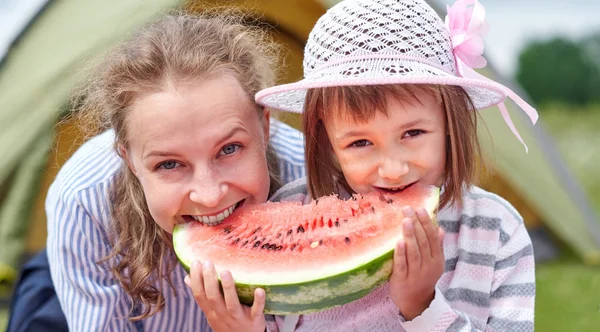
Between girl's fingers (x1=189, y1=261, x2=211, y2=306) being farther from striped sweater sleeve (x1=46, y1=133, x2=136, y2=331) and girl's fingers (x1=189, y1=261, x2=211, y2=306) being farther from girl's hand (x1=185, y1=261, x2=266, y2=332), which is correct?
striped sweater sleeve (x1=46, y1=133, x2=136, y2=331)

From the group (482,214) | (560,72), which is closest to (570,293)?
(482,214)

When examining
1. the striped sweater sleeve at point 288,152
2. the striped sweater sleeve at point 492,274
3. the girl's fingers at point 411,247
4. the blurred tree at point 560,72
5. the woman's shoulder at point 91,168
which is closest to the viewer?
the girl's fingers at point 411,247

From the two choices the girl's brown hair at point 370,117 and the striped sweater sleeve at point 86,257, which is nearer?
the girl's brown hair at point 370,117

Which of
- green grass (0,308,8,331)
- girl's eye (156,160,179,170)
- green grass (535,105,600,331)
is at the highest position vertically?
girl's eye (156,160,179,170)

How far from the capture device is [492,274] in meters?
2.09

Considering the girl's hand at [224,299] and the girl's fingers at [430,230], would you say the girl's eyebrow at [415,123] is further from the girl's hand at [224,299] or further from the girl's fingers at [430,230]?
the girl's hand at [224,299]

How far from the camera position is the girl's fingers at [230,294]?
1.81m

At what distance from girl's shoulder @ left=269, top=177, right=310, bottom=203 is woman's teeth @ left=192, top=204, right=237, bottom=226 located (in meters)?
0.27

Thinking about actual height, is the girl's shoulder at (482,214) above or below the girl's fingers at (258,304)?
below

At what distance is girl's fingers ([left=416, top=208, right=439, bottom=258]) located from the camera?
1.73 m

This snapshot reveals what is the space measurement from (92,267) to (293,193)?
0.65 meters

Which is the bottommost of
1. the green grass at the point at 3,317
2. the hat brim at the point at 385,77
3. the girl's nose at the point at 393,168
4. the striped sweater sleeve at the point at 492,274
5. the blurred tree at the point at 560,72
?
the blurred tree at the point at 560,72

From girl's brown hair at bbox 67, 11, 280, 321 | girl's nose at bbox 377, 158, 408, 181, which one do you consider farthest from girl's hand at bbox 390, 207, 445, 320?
girl's brown hair at bbox 67, 11, 280, 321

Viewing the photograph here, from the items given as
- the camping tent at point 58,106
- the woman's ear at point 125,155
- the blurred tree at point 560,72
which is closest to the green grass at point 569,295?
the camping tent at point 58,106
